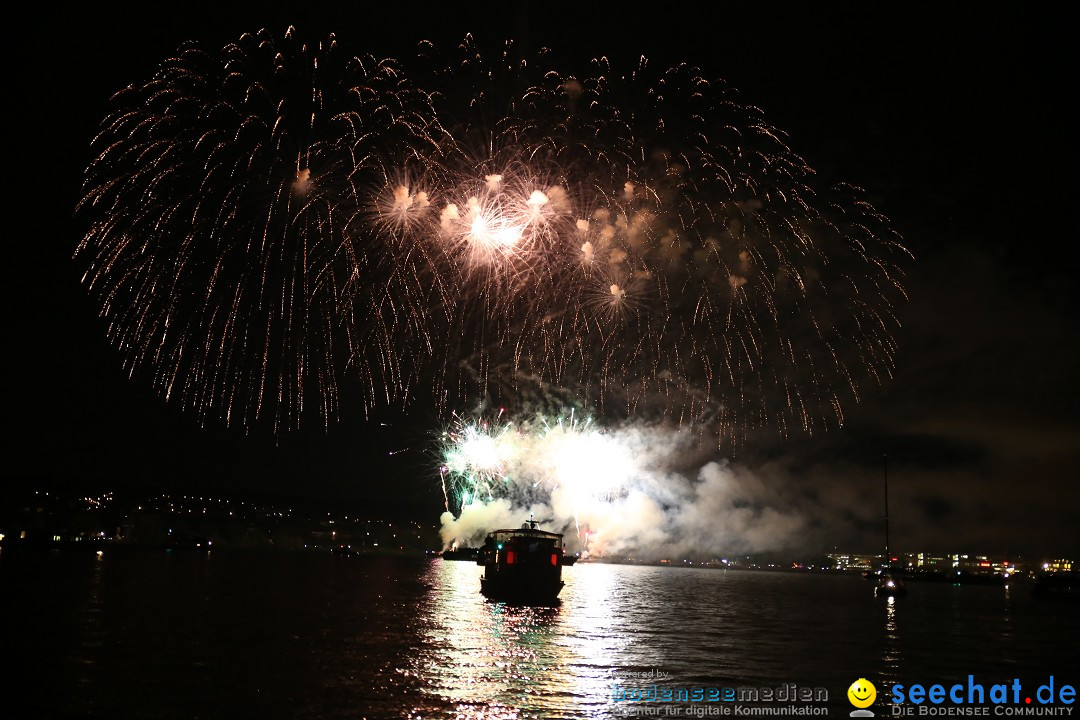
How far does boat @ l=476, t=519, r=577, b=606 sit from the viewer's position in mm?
73250

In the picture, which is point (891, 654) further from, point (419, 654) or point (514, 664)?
point (419, 654)

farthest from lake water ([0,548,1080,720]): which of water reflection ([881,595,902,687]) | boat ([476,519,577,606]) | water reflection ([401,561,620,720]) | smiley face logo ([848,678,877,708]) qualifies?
boat ([476,519,577,606])

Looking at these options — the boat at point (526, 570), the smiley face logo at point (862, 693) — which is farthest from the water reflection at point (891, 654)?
the boat at point (526, 570)

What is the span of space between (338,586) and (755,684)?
62.5 metres

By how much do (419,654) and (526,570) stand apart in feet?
130

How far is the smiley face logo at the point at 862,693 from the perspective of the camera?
28.0 m

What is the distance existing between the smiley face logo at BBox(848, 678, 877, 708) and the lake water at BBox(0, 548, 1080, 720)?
51 cm

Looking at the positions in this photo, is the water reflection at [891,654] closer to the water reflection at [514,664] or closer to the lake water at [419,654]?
the lake water at [419,654]

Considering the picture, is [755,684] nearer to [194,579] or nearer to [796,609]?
[796,609]

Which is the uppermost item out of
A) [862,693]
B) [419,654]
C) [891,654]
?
[862,693]

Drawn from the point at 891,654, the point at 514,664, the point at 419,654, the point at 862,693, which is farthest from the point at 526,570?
the point at 862,693

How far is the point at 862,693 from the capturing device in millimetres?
29422

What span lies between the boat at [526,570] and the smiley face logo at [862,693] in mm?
43756

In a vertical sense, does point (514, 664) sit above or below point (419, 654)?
above
